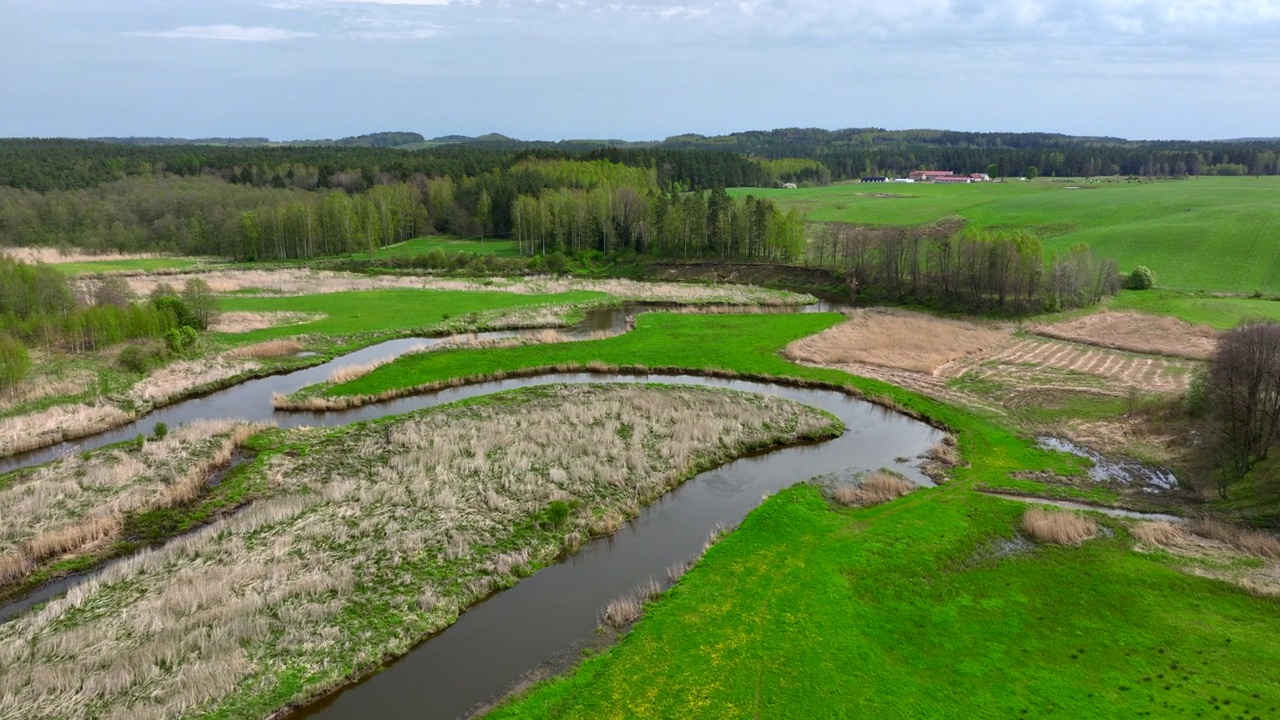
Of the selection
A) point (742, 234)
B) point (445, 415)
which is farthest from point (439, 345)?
point (742, 234)

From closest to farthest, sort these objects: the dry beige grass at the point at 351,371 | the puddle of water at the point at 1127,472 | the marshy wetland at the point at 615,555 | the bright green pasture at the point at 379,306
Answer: the marshy wetland at the point at 615,555 < the puddle of water at the point at 1127,472 < the dry beige grass at the point at 351,371 < the bright green pasture at the point at 379,306

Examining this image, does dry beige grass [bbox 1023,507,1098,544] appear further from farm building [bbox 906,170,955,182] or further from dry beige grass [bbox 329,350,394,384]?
farm building [bbox 906,170,955,182]

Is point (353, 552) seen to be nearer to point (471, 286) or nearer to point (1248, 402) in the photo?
point (1248, 402)

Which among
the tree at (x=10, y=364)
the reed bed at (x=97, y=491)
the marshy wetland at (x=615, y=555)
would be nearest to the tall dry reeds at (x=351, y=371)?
the marshy wetland at (x=615, y=555)

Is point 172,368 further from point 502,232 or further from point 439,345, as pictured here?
point 502,232

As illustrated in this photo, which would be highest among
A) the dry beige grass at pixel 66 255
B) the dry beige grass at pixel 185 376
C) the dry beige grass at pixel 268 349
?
the dry beige grass at pixel 66 255

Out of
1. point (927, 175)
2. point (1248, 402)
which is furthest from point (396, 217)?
point (927, 175)

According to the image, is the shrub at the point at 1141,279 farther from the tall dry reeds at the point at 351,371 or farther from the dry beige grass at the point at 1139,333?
the tall dry reeds at the point at 351,371
